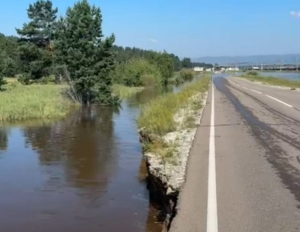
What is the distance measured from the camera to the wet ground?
10070mm

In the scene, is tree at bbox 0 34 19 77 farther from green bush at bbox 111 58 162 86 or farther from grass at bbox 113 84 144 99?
green bush at bbox 111 58 162 86

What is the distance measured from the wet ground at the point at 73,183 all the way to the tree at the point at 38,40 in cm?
4298

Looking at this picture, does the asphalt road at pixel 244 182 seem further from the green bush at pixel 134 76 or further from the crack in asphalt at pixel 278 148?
the green bush at pixel 134 76

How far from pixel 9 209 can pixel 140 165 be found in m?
5.50

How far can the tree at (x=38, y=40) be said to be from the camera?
216 feet

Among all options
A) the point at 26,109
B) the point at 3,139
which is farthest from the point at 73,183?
the point at 26,109

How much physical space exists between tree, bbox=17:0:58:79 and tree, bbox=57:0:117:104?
848 inches

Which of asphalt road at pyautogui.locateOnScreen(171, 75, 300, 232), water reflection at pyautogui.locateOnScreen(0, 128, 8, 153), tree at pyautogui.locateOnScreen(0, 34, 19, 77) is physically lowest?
water reflection at pyautogui.locateOnScreen(0, 128, 8, 153)

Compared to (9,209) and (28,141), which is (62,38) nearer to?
(28,141)

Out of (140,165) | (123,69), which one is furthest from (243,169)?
(123,69)

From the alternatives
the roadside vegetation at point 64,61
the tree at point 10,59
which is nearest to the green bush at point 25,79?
the roadside vegetation at point 64,61

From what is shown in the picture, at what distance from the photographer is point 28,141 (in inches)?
870

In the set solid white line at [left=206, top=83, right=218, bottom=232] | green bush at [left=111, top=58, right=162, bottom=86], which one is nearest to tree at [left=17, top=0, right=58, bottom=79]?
green bush at [left=111, top=58, right=162, bottom=86]

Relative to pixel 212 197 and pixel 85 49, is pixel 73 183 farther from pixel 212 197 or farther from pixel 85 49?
pixel 85 49
